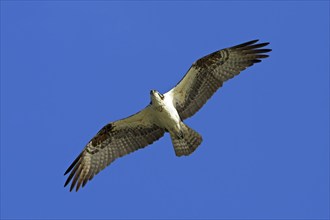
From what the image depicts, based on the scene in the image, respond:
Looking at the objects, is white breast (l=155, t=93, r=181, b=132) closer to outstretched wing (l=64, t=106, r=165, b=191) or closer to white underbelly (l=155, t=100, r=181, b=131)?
white underbelly (l=155, t=100, r=181, b=131)

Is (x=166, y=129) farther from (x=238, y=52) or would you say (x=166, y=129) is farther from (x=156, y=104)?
(x=238, y=52)

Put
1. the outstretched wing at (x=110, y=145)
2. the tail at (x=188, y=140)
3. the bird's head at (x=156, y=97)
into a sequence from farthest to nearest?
the outstretched wing at (x=110, y=145) → the tail at (x=188, y=140) → the bird's head at (x=156, y=97)

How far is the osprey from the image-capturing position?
18281 mm

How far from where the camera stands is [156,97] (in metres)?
17.8

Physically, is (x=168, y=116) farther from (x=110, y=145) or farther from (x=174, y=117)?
(x=110, y=145)

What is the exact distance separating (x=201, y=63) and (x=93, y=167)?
3431mm

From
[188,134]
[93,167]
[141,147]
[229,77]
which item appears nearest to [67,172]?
[93,167]

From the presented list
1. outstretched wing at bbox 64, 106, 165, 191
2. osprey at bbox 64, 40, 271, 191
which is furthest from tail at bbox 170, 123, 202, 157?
outstretched wing at bbox 64, 106, 165, 191

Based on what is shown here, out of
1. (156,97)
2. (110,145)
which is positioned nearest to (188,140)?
(156,97)

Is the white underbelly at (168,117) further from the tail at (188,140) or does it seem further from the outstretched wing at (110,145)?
the outstretched wing at (110,145)

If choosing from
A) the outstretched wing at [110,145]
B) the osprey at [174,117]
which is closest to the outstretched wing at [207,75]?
the osprey at [174,117]

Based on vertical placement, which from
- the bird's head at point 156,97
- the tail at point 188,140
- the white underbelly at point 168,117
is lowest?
the tail at point 188,140

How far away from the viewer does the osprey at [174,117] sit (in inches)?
720

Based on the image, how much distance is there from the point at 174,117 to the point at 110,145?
1904 mm
